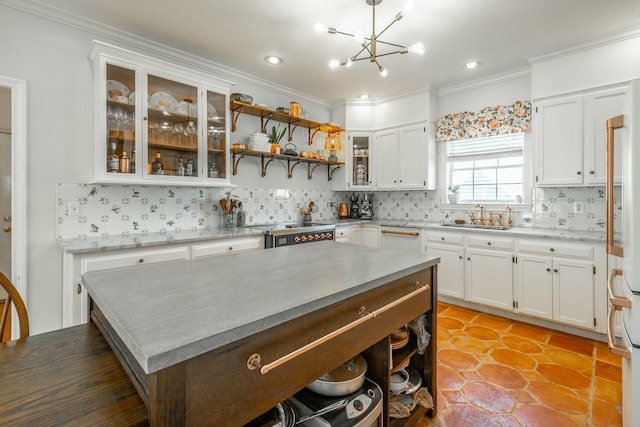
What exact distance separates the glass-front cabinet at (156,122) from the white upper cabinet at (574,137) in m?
3.18

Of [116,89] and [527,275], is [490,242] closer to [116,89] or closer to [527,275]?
[527,275]

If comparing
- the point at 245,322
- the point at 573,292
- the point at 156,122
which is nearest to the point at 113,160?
the point at 156,122

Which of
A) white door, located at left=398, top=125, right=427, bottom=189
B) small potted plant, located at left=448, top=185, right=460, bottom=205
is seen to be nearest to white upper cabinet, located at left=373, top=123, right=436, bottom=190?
white door, located at left=398, top=125, right=427, bottom=189

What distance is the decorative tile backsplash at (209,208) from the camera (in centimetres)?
259

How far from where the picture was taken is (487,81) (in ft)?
12.2

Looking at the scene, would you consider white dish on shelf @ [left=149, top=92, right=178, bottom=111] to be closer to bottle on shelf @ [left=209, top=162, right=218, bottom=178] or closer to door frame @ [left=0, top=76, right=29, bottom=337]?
bottle on shelf @ [left=209, top=162, right=218, bottom=178]

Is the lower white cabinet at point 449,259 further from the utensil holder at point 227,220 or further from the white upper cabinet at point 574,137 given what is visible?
the utensil holder at point 227,220

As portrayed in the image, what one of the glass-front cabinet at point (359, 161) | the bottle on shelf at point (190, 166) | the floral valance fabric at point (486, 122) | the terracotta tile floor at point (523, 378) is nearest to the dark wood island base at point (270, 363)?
the terracotta tile floor at point (523, 378)

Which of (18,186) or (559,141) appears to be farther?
(559,141)

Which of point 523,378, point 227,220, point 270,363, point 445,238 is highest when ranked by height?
point 227,220

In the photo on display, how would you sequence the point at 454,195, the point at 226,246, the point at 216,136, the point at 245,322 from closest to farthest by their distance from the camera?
the point at 245,322 < the point at 226,246 < the point at 216,136 < the point at 454,195

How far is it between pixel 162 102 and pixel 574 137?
3817 millimetres

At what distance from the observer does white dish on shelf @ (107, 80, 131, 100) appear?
2484mm

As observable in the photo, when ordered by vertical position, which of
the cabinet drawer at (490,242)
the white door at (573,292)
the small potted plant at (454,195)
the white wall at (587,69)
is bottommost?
the white door at (573,292)
